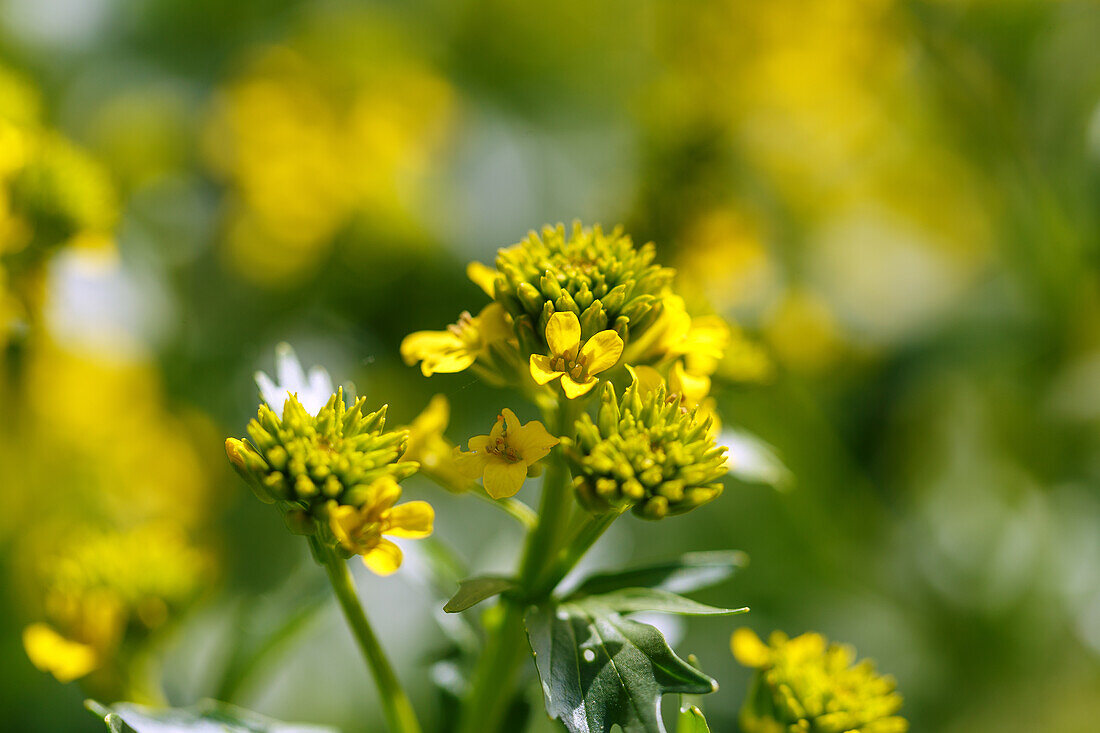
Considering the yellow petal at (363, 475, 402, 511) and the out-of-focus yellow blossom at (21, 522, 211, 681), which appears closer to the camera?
the yellow petal at (363, 475, 402, 511)

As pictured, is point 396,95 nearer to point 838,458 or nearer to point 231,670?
point 838,458

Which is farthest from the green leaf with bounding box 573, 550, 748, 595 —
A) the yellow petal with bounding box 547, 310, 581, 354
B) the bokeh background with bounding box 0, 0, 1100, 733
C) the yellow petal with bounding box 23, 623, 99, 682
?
the yellow petal with bounding box 23, 623, 99, 682

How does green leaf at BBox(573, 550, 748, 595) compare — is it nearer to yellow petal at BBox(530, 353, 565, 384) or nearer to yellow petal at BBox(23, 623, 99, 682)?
yellow petal at BBox(530, 353, 565, 384)

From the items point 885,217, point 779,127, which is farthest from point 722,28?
point 885,217

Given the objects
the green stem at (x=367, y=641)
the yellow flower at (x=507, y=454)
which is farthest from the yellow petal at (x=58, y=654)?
the yellow flower at (x=507, y=454)

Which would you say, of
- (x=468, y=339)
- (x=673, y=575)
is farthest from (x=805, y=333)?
(x=468, y=339)

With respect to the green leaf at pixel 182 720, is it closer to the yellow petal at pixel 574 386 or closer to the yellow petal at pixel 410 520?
the yellow petal at pixel 410 520
